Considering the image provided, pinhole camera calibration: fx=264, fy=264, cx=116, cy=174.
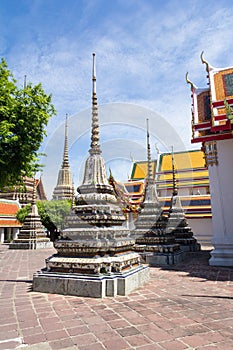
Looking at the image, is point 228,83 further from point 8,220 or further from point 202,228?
point 8,220

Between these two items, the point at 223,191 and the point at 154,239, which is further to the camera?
the point at 154,239

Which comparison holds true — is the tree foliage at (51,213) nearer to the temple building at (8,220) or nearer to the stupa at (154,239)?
the temple building at (8,220)

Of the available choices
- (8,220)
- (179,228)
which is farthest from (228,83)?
(8,220)

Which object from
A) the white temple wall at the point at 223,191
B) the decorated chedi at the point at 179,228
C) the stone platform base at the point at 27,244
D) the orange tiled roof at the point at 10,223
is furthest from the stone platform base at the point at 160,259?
the orange tiled roof at the point at 10,223

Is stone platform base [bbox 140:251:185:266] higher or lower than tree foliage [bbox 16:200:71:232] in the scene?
lower

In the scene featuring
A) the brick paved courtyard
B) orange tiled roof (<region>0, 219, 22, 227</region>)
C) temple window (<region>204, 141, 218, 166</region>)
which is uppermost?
temple window (<region>204, 141, 218, 166</region>)

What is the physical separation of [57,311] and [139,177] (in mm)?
26930

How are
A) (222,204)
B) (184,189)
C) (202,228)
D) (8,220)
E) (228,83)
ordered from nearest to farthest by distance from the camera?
(222,204)
(228,83)
(202,228)
(184,189)
(8,220)

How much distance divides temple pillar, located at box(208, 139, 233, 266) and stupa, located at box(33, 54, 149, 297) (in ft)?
14.9

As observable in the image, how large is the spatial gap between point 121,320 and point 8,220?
27.7m

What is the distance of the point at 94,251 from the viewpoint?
18.7ft

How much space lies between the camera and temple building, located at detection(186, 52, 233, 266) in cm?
1012

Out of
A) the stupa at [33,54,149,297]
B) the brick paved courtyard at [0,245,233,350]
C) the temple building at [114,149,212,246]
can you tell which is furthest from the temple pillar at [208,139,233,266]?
the temple building at [114,149,212,246]

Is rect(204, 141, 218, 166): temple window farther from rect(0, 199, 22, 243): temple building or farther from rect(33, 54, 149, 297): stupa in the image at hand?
rect(0, 199, 22, 243): temple building
